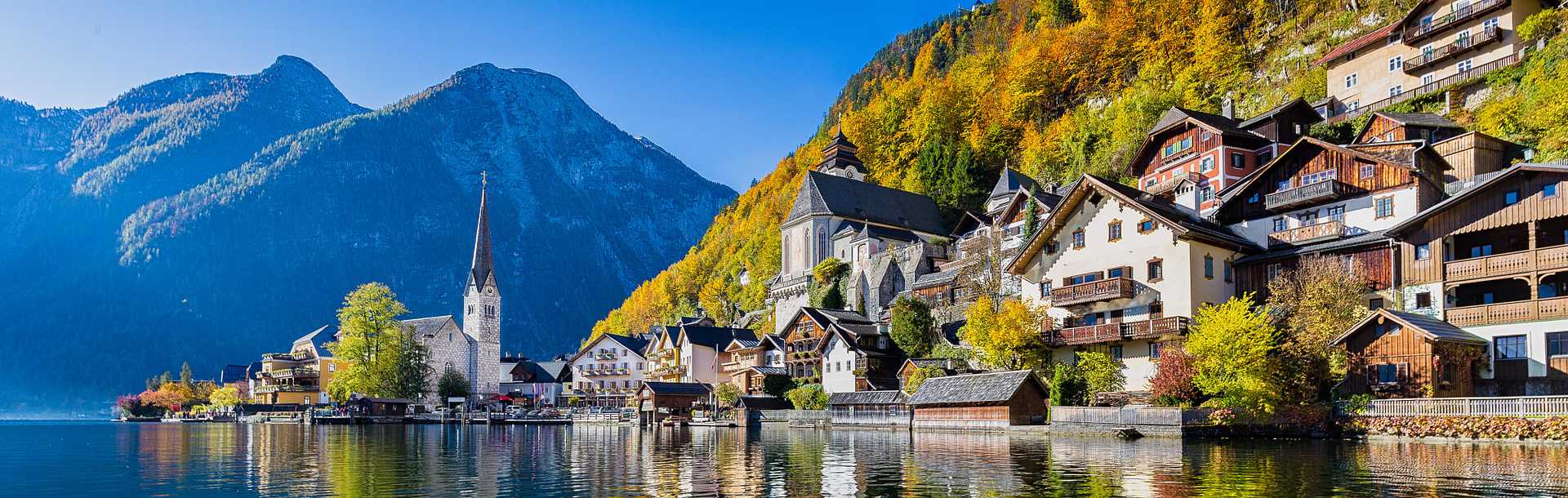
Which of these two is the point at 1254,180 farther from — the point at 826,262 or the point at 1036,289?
the point at 826,262

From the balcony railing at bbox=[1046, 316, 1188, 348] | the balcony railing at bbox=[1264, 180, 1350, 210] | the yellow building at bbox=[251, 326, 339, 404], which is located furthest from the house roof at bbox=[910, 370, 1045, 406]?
the yellow building at bbox=[251, 326, 339, 404]

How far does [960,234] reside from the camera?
96.8 metres

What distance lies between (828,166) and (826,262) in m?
32.5

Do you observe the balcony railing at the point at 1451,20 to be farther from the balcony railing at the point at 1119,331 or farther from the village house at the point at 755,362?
the village house at the point at 755,362

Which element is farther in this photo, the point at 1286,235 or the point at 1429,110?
the point at 1429,110

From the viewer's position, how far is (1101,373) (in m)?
53.7

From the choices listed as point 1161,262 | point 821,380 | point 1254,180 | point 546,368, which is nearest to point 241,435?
point 821,380

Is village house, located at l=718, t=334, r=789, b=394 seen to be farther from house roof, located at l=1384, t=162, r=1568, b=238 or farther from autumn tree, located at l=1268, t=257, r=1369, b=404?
house roof, located at l=1384, t=162, r=1568, b=238

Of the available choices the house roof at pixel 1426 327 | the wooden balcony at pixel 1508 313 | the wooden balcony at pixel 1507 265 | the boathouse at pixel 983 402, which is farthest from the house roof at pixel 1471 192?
the boathouse at pixel 983 402

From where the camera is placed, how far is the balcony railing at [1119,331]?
5069 centimetres

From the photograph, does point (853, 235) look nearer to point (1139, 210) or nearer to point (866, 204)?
point (866, 204)

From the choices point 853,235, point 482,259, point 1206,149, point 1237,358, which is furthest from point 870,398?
point 482,259

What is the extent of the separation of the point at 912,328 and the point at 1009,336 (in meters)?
14.8

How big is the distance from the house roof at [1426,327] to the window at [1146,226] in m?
11.7
